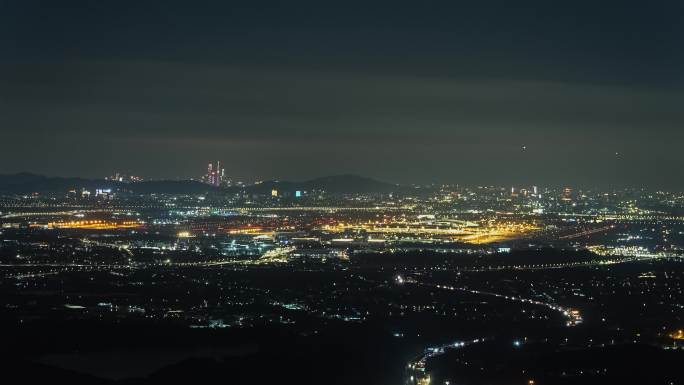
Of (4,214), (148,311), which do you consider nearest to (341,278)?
(148,311)

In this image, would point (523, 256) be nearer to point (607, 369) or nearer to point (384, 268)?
point (384, 268)

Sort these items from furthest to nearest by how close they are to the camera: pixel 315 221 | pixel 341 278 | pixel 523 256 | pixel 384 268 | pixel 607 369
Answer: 1. pixel 315 221
2. pixel 523 256
3. pixel 384 268
4. pixel 341 278
5. pixel 607 369

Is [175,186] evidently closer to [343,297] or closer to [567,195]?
[567,195]

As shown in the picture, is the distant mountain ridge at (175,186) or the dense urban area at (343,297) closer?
the dense urban area at (343,297)

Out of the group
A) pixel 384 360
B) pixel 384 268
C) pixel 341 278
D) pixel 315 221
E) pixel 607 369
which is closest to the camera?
pixel 607 369

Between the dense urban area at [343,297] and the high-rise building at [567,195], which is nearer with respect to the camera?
the dense urban area at [343,297]

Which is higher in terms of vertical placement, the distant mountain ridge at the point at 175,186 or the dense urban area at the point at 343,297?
the distant mountain ridge at the point at 175,186

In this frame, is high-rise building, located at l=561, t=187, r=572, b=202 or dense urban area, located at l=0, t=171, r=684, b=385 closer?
dense urban area, located at l=0, t=171, r=684, b=385

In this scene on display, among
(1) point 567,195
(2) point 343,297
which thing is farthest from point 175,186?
(2) point 343,297
